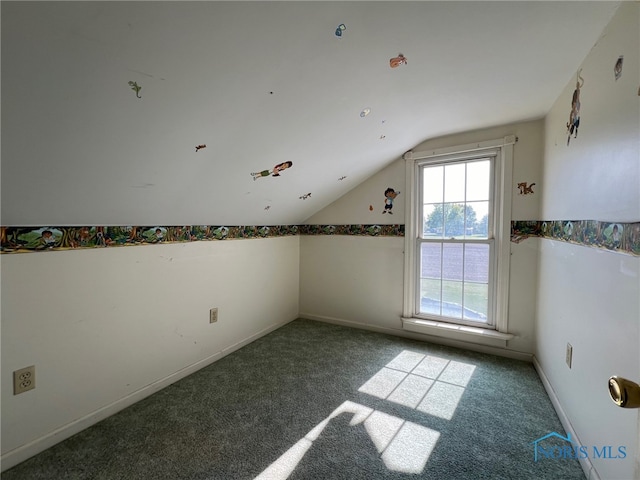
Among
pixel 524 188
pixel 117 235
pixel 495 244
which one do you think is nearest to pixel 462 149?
pixel 524 188

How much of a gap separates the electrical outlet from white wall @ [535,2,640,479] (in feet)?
7.68

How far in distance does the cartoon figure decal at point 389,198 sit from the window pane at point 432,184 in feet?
0.93

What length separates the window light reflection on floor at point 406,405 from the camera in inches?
53.1

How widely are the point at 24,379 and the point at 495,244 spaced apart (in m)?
3.24

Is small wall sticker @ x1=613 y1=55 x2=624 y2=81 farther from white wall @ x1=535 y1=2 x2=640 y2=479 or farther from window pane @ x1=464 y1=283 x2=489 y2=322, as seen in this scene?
window pane @ x1=464 y1=283 x2=489 y2=322

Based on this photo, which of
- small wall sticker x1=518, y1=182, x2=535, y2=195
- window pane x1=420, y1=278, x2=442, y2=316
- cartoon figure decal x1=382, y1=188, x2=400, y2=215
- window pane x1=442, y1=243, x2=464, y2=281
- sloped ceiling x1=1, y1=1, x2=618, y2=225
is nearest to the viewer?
sloped ceiling x1=1, y1=1, x2=618, y2=225

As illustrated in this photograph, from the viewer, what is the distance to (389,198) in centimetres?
288

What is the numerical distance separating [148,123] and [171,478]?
156 cm

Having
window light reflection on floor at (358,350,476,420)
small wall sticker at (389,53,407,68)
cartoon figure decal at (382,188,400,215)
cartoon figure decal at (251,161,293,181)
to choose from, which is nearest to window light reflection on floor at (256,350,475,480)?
window light reflection on floor at (358,350,476,420)

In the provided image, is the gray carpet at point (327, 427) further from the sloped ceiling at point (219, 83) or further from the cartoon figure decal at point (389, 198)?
the cartoon figure decal at point (389, 198)

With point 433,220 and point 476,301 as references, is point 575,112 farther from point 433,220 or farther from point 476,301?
point 476,301

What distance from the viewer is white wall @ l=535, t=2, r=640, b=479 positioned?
3.30 feet

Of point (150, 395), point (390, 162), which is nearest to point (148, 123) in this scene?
point (150, 395)

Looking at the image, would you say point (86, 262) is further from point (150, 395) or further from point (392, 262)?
point (392, 262)
